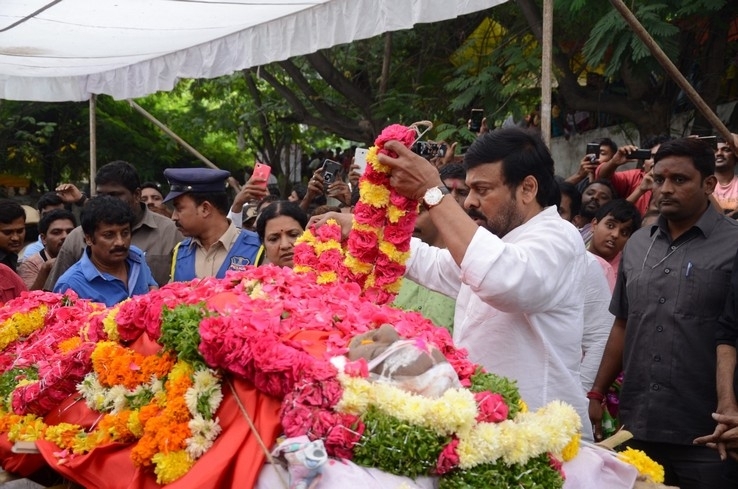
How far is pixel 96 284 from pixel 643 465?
3.62 m

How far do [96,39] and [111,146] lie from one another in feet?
33.5

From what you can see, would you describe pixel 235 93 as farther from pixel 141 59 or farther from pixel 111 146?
pixel 141 59

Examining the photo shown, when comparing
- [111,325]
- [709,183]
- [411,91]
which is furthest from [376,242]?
[411,91]

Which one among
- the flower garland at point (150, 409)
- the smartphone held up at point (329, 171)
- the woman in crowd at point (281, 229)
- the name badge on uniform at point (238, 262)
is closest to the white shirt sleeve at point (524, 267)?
the flower garland at point (150, 409)

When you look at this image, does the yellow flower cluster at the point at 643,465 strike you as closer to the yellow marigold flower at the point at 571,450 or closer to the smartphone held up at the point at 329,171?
the yellow marigold flower at the point at 571,450

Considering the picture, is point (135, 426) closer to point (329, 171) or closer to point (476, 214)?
point (476, 214)

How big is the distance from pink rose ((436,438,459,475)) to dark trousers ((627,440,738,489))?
6.11 ft

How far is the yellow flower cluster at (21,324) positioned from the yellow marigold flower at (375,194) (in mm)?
1929

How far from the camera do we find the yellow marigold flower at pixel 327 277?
3.78m

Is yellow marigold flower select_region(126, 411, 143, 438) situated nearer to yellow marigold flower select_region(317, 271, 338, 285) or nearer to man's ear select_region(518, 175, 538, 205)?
yellow marigold flower select_region(317, 271, 338, 285)

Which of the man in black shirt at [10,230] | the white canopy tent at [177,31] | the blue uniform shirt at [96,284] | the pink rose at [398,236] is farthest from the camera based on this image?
the man in black shirt at [10,230]

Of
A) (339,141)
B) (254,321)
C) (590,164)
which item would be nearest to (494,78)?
(590,164)

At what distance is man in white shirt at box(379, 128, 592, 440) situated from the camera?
10.2 ft

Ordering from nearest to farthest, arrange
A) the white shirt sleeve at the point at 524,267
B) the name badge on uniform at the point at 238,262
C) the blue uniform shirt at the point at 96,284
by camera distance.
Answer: the white shirt sleeve at the point at 524,267 → the blue uniform shirt at the point at 96,284 → the name badge on uniform at the point at 238,262
